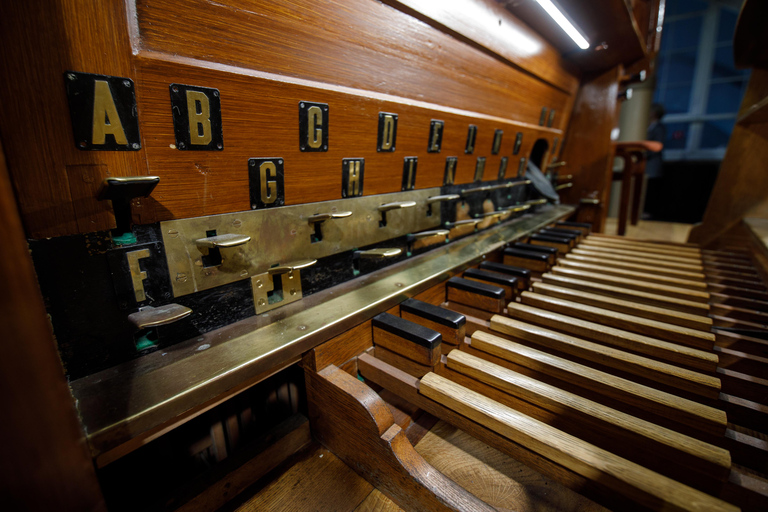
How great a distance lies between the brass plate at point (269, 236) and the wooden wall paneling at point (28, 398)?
0.48 metres

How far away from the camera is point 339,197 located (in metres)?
1.34

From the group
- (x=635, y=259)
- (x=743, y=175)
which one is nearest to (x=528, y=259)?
(x=635, y=259)

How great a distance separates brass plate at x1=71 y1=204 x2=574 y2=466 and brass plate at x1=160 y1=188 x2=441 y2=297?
0.16 m

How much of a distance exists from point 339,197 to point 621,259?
1.88m

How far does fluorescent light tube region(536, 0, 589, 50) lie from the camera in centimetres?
184

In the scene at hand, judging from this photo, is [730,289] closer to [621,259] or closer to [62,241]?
[621,259]

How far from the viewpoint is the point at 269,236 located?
3.70 ft

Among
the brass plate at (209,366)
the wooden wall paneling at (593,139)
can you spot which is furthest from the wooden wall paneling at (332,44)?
the wooden wall paneling at (593,139)

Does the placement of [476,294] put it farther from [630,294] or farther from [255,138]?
[255,138]

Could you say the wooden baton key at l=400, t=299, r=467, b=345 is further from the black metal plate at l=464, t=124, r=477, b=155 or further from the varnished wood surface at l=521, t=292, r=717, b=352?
the black metal plate at l=464, t=124, r=477, b=155

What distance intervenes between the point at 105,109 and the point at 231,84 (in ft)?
0.99

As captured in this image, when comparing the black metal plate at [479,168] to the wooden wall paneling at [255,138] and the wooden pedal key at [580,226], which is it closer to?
the wooden wall paneling at [255,138]

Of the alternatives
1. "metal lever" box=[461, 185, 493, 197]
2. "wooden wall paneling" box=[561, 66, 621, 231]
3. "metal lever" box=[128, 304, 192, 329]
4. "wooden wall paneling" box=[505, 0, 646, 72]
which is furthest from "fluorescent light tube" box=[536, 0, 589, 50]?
"metal lever" box=[128, 304, 192, 329]

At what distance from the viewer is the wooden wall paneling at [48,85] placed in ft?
2.07
